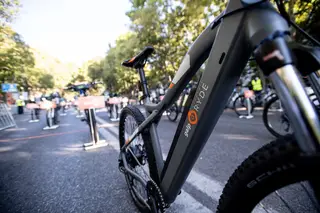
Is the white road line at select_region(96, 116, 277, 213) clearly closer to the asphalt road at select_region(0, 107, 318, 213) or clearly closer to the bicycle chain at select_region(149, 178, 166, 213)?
the asphalt road at select_region(0, 107, 318, 213)

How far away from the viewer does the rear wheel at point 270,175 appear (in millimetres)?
517

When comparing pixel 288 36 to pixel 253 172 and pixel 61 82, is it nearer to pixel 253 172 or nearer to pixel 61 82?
pixel 253 172

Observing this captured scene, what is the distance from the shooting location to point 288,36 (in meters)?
0.57

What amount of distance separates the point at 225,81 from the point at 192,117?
0.25m

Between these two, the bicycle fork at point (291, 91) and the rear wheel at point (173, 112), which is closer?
the bicycle fork at point (291, 91)

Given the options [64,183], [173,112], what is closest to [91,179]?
[64,183]

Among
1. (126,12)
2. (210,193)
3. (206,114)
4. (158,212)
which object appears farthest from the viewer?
(126,12)

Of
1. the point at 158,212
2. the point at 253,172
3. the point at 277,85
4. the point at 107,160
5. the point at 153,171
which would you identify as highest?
the point at 277,85

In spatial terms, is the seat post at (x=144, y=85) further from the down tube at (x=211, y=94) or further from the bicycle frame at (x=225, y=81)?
the down tube at (x=211, y=94)

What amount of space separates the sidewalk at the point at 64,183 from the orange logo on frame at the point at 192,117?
111cm

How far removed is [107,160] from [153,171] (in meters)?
Answer: 1.92

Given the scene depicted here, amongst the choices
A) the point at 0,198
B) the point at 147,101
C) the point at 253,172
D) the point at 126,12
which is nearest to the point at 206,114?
the point at 253,172

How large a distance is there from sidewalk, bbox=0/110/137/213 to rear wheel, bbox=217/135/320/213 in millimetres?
1180

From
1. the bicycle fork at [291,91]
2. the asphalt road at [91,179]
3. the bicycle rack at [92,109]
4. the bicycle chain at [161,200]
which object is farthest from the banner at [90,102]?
the bicycle fork at [291,91]
